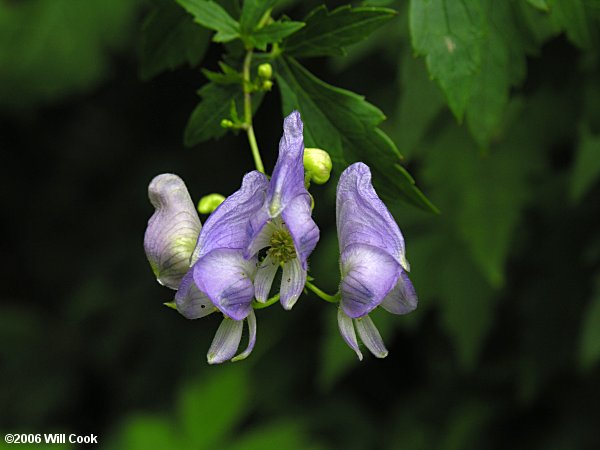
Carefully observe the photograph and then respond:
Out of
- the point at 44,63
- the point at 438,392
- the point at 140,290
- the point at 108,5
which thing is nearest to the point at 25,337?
the point at 140,290

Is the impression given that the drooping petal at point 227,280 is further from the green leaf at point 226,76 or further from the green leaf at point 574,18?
the green leaf at point 574,18

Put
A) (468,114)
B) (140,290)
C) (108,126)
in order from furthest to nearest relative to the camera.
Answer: (108,126) < (140,290) < (468,114)

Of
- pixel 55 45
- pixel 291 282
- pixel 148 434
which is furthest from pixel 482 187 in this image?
pixel 55 45

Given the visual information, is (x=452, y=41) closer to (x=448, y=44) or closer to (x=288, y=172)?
(x=448, y=44)

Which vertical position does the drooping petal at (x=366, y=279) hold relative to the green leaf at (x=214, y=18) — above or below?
below

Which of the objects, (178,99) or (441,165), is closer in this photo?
(441,165)

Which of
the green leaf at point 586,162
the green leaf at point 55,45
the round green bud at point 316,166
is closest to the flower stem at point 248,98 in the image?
the round green bud at point 316,166

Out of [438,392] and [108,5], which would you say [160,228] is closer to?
[438,392]
